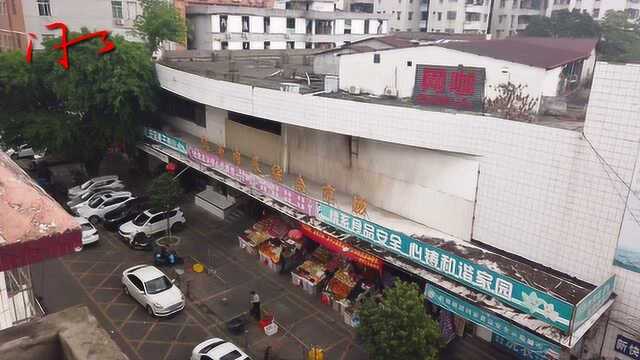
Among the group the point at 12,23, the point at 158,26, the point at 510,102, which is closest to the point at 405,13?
the point at 158,26

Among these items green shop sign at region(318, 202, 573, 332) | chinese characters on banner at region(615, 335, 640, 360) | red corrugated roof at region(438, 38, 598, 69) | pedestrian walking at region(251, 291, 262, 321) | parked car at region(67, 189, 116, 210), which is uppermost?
red corrugated roof at region(438, 38, 598, 69)

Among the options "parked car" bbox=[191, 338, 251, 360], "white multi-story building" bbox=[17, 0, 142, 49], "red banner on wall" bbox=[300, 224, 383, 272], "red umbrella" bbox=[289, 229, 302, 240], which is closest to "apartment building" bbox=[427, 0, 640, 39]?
"white multi-story building" bbox=[17, 0, 142, 49]

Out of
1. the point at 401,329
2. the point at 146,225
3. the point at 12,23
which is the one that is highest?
the point at 12,23

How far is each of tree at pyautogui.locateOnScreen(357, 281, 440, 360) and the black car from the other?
16985 millimetres

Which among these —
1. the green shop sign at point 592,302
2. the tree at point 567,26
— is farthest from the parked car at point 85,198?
the tree at point 567,26

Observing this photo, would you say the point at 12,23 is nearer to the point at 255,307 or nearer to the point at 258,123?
the point at 258,123

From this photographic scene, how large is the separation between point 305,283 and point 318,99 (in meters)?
7.47

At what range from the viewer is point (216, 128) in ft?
88.8

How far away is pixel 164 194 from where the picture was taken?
23.6m

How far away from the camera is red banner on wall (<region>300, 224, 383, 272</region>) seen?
16.2 m

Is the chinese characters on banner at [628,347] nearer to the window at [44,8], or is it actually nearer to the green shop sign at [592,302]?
the green shop sign at [592,302]

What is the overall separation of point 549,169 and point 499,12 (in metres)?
65.9

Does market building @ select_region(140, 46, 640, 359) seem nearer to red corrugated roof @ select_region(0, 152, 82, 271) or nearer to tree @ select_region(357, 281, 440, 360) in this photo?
tree @ select_region(357, 281, 440, 360)

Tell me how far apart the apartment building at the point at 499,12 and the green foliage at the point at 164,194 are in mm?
53873
